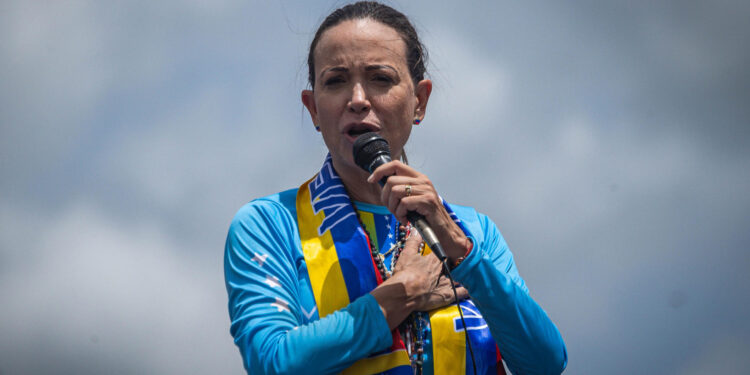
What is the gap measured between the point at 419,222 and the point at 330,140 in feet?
2.86

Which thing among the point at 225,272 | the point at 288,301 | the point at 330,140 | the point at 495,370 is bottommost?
the point at 495,370

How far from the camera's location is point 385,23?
3.79 m

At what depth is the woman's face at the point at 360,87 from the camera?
3.50 m

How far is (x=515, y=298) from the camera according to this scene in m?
3.11

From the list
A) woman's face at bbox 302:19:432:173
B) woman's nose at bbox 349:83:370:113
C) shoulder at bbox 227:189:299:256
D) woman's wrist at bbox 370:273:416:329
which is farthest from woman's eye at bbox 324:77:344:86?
woman's wrist at bbox 370:273:416:329

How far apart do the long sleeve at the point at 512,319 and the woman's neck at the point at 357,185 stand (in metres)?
0.76

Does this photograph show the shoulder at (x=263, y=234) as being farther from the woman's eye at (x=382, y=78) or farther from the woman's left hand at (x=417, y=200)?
the woman's eye at (x=382, y=78)

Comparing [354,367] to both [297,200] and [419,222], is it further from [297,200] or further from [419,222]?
[297,200]

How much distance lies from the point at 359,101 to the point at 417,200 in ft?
2.48

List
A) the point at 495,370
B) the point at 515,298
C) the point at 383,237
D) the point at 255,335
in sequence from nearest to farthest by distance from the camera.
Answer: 1. the point at 255,335
2. the point at 515,298
3. the point at 495,370
4. the point at 383,237

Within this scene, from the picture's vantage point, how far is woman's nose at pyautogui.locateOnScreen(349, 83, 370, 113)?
11.3 feet

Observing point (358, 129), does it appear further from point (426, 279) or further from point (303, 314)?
point (303, 314)

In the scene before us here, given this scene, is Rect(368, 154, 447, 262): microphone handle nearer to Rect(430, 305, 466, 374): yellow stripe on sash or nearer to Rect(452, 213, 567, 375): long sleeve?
Rect(452, 213, 567, 375): long sleeve

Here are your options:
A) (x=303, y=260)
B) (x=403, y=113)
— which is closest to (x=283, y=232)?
(x=303, y=260)
